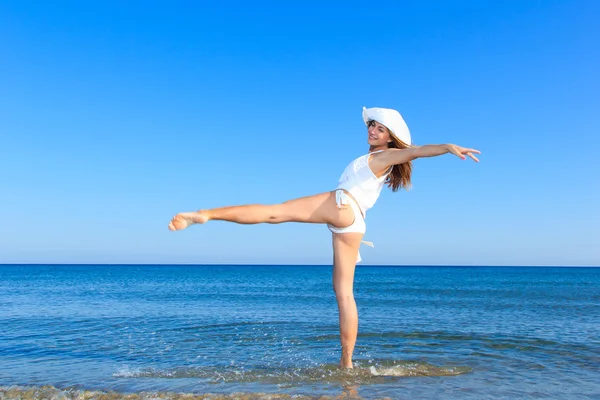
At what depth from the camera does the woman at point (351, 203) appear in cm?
518

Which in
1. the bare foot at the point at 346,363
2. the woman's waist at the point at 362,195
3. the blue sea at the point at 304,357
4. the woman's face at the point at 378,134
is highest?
the woman's face at the point at 378,134

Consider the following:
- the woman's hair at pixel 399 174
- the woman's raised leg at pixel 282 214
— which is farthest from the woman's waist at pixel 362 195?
the woman's hair at pixel 399 174

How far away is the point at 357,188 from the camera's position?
18.9 feet

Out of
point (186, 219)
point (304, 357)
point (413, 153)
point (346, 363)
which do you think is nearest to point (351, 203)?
point (413, 153)

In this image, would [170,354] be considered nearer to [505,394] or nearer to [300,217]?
[300,217]

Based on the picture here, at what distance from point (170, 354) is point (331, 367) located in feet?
10.1

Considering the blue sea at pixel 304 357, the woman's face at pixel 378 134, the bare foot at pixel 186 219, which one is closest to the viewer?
the bare foot at pixel 186 219

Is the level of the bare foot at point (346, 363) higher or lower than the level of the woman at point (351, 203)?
lower

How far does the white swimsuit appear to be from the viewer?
5727 millimetres

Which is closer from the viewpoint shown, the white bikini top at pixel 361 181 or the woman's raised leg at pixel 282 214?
the woman's raised leg at pixel 282 214

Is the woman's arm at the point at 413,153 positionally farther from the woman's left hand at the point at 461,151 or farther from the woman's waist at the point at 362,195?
the woman's waist at the point at 362,195

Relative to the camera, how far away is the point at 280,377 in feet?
22.9

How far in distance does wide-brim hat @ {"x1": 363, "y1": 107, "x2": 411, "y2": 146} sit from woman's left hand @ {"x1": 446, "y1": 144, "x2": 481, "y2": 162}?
101cm

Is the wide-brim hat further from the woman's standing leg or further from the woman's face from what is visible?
the woman's standing leg
